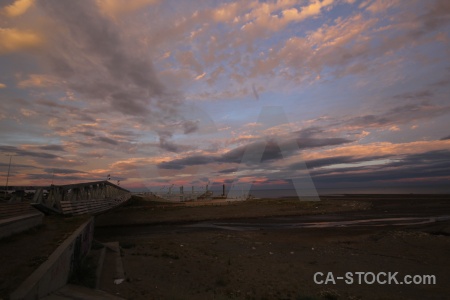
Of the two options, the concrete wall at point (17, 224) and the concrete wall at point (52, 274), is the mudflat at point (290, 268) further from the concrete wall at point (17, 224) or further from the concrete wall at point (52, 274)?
the concrete wall at point (17, 224)

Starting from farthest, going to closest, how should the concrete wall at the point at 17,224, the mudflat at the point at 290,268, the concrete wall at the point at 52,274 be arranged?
the mudflat at the point at 290,268
the concrete wall at the point at 17,224
the concrete wall at the point at 52,274

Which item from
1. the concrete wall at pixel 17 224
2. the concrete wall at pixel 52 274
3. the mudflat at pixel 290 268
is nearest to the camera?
the concrete wall at pixel 52 274

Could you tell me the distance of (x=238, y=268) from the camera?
12.4 metres

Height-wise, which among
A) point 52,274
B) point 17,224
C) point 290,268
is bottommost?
point 290,268

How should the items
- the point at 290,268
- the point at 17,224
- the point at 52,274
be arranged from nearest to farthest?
the point at 52,274
the point at 17,224
the point at 290,268

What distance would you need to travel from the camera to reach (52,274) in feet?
19.7

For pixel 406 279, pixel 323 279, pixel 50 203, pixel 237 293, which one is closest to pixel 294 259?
pixel 323 279

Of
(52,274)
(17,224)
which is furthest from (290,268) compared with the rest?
(17,224)

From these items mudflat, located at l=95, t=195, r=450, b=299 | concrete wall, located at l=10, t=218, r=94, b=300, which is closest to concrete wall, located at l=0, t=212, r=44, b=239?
concrete wall, located at l=10, t=218, r=94, b=300

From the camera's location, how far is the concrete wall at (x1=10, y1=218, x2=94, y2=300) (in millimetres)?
4826

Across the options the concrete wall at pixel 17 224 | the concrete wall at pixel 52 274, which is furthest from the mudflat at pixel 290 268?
the concrete wall at pixel 17 224

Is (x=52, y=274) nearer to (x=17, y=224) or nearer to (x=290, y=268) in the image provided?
(x=17, y=224)

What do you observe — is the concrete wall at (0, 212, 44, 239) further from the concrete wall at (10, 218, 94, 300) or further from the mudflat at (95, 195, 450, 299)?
the mudflat at (95, 195, 450, 299)

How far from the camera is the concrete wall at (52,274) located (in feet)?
15.8
